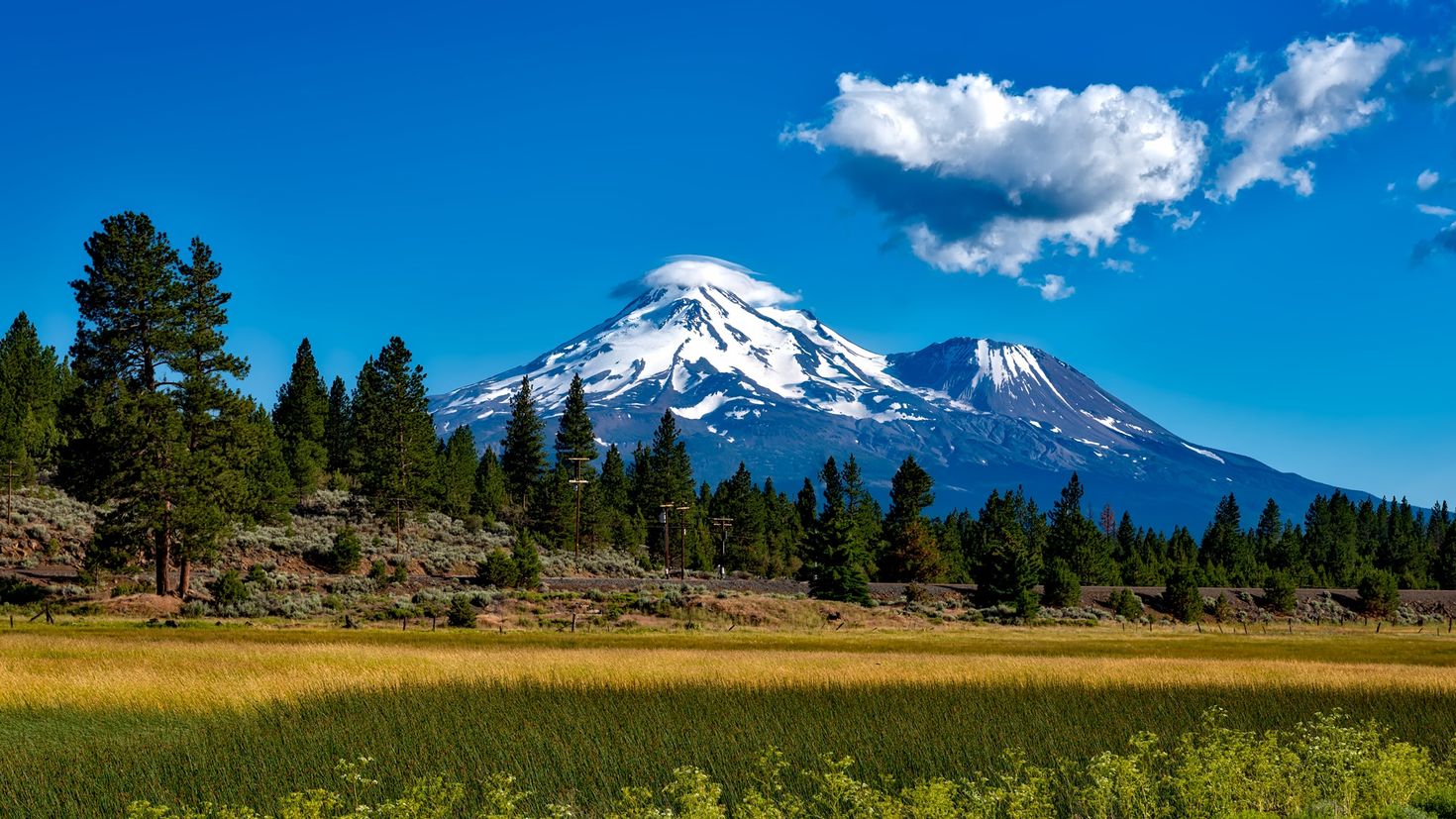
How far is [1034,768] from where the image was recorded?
50.7ft

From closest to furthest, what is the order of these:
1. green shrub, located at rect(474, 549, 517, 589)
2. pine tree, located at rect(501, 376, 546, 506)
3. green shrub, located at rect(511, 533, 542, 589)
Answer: green shrub, located at rect(474, 549, 517, 589) < green shrub, located at rect(511, 533, 542, 589) < pine tree, located at rect(501, 376, 546, 506)

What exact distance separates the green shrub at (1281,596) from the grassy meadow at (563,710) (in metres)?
54.6

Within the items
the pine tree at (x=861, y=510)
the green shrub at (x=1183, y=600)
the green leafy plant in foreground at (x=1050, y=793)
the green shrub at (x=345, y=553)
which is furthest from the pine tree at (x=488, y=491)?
the green leafy plant in foreground at (x=1050, y=793)

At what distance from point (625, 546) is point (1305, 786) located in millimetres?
107138

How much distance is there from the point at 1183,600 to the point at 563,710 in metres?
69.5

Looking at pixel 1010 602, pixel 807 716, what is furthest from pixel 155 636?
pixel 1010 602

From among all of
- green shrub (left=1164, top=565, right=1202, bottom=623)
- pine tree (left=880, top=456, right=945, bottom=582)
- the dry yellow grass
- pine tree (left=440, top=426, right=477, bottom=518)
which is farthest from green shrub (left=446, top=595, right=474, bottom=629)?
green shrub (left=1164, top=565, right=1202, bottom=623)

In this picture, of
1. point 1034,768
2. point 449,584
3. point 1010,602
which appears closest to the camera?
point 1034,768

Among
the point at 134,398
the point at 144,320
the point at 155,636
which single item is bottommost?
the point at 155,636

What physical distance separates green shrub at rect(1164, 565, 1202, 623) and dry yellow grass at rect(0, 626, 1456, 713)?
2987cm

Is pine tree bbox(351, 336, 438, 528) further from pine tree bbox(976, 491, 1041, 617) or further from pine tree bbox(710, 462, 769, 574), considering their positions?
pine tree bbox(976, 491, 1041, 617)

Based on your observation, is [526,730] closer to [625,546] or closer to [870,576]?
[870,576]

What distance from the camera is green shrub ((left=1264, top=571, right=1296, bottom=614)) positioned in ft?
287

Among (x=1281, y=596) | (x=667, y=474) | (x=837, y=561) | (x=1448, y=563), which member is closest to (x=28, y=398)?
(x=667, y=474)
